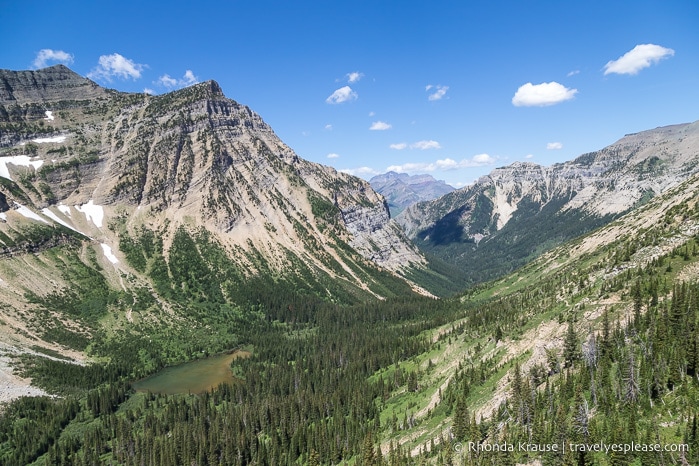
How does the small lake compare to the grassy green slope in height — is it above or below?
below

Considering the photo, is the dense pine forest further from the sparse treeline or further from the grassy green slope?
the sparse treeline

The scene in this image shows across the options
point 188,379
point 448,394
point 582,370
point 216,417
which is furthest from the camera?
point 188,379

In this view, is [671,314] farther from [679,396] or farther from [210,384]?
[210,384]

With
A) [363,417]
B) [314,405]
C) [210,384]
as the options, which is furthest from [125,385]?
[363,417]

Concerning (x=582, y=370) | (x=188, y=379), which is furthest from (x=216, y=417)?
(x=582, y=370)

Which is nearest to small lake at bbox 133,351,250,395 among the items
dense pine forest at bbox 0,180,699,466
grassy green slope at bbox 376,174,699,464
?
dense pine forest at bbox 0,180,699,466

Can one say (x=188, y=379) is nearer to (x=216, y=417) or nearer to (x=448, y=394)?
(x=216, y=417)

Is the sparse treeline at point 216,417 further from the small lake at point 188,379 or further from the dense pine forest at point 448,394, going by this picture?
the small lake at point 188,379

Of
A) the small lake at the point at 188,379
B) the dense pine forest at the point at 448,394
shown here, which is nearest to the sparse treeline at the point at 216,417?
the dense pine forest at the point at 448,394
